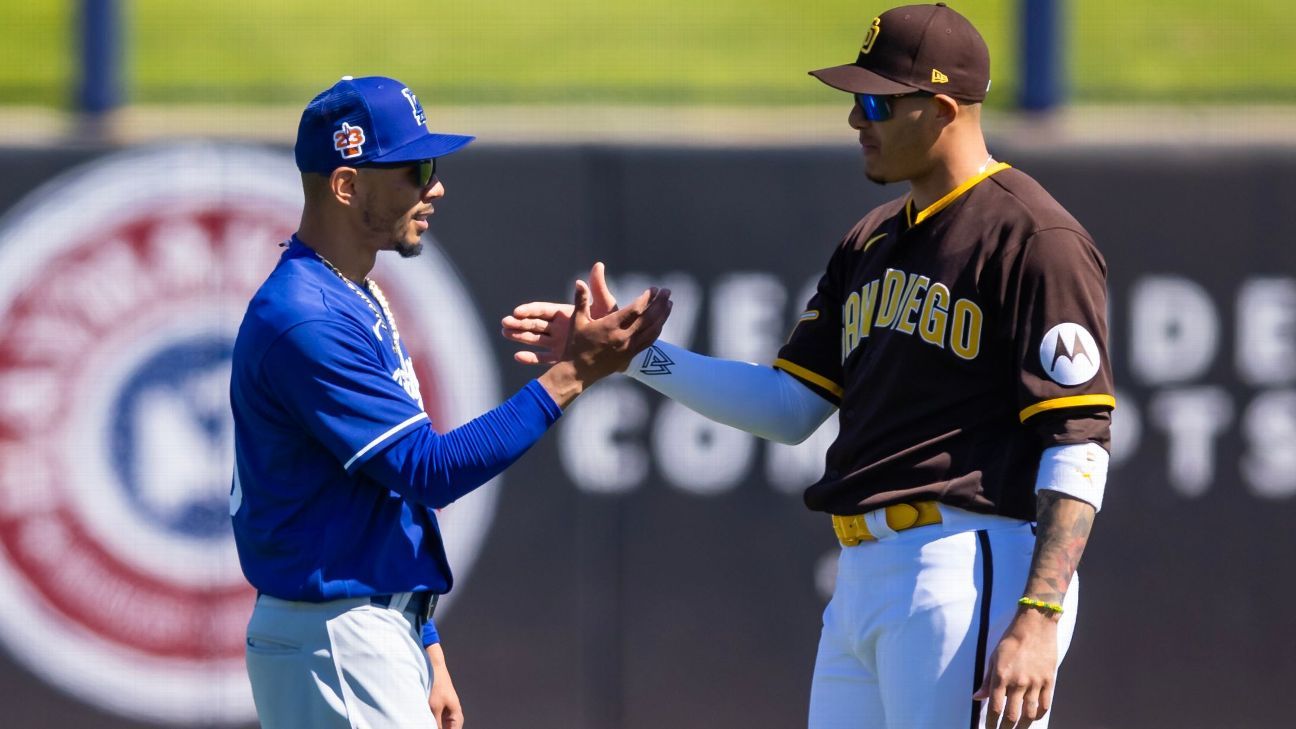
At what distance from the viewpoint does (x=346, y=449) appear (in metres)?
2.59

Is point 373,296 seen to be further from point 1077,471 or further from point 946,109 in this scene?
point 1077,471

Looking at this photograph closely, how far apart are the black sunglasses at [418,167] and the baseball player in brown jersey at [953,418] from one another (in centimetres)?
36

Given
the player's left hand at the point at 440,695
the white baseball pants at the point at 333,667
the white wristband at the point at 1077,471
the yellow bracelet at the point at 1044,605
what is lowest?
the player's left hand at the point at 440,695

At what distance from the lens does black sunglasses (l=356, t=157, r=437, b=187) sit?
2.76 metres

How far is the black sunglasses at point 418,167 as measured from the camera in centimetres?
276

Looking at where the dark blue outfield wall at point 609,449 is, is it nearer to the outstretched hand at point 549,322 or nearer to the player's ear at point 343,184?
the outstretched hand at point 549,322

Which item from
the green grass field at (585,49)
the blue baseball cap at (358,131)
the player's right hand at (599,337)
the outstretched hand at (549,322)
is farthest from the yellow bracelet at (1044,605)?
the green grass field at (585,49)

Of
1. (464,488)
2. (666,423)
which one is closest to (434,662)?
(464,488)

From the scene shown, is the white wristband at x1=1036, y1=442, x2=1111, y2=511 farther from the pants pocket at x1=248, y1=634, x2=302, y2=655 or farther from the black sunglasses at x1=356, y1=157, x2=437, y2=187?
the pants pocket at x1=248, y1=634, x2=302, y2=655

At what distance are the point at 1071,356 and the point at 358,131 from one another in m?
1.30

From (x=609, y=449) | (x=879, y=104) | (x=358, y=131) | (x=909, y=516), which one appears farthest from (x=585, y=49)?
(x=909, y=516)

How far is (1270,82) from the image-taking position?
5.32 m

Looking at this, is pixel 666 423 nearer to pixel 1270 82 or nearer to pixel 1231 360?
pixel 1231 360

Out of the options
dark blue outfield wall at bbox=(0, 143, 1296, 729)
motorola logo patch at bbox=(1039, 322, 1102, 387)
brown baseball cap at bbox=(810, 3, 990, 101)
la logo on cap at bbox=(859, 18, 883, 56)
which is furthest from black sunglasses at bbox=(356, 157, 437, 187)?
dark blue outfield wall at bbox=(0, 143, 1296, 729)
